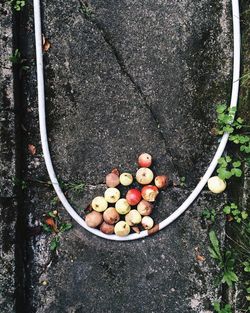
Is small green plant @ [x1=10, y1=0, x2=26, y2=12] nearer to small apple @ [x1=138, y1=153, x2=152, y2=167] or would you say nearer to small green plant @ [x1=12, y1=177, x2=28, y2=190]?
small green plant @ [x1=12, y1=177, x2=28, y2=190]

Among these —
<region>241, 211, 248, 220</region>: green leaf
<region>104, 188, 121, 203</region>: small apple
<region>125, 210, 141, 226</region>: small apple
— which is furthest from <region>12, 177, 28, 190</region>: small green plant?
<region>241, 211, 248, 220</region>: green leaf

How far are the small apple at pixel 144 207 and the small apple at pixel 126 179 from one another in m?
0.20

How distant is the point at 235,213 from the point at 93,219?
125cm

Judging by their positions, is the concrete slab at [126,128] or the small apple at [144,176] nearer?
the small apple at [144,176]

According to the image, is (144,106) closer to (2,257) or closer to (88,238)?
(88,238)

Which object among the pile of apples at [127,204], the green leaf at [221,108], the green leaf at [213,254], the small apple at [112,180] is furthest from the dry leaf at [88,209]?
the green leaf at [221,108]

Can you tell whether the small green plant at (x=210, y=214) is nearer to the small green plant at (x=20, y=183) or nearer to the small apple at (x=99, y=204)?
the small apple at (x=99, y=204)

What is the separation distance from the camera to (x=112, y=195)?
4254 mm

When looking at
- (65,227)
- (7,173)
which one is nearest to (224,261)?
(65,227)

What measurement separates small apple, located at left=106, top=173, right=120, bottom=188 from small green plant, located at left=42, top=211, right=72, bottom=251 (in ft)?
1.71

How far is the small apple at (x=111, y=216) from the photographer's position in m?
4.21

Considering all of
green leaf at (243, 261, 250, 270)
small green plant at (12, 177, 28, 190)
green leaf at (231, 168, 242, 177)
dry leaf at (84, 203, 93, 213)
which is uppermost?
small green plant at (12, 177, 28, 190)

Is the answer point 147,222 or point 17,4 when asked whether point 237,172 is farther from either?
point 17,4

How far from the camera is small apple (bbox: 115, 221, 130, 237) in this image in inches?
166
